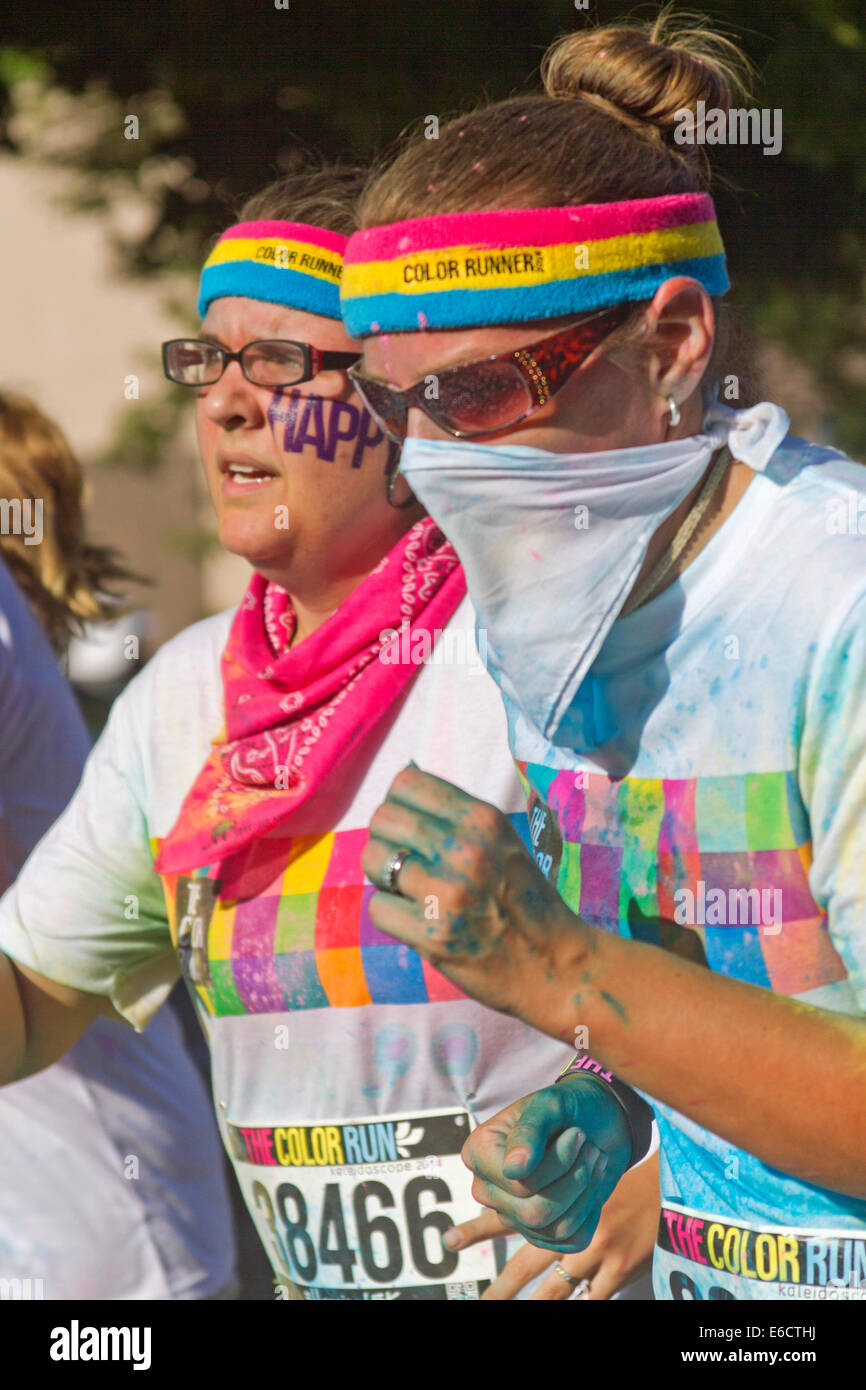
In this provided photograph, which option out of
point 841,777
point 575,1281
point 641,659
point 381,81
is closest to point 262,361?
point 641,659

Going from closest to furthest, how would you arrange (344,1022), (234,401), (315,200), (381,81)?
(344,1022) → (234,401) → (315,200) → (381,81)

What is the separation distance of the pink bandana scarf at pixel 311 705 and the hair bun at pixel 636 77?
72 centimetres

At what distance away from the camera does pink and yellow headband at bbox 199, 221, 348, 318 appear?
7.78 ft

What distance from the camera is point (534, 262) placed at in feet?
5.73

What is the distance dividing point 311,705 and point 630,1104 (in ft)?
2.55

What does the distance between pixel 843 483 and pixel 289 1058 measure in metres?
1.21

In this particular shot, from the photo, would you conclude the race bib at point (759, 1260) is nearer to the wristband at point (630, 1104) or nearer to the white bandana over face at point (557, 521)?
the wristband at point (630, 1104)

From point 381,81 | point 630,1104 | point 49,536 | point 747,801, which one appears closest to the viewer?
point 747,801

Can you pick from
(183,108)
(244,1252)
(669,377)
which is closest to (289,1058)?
(669,377)

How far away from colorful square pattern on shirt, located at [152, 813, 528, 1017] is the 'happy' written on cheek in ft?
1.97

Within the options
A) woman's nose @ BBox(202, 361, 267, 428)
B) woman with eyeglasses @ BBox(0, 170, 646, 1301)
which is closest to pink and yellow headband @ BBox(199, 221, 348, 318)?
woman with eyeglasses @ BBox(0, 170, 646, 1301)

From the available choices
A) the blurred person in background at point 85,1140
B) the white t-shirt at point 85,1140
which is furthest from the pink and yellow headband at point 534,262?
the white t-shirt at point 85,1140

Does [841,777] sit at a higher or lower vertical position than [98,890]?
higher

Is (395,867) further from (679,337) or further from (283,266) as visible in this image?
(283,266)
